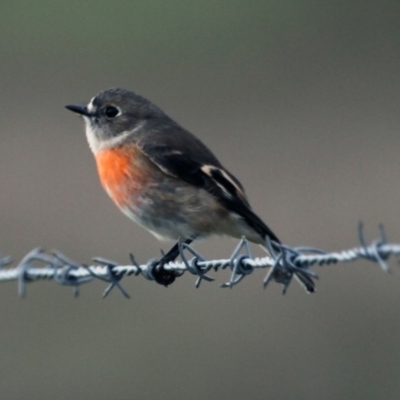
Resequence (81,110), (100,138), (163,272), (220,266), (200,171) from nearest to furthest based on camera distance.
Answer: (220,266)
(163,272)
(200,171)
(100,138)
(81,110)

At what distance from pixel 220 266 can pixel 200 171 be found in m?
2.07

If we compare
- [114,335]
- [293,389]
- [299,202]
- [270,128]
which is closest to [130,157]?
[293,389]

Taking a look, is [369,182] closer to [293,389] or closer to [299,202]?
[299,202]

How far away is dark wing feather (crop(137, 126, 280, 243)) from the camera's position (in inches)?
282

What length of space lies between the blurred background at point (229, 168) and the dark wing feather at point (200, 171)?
3.77m

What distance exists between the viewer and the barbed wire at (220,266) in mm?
4270

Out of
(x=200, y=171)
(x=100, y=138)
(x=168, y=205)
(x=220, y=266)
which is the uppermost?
(x=100, y=138)

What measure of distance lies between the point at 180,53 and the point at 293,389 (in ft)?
31.3

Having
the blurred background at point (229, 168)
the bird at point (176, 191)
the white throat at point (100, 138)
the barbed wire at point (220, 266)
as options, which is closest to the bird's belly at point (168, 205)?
the bird at point (176, 191)

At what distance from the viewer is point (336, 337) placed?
1143cm

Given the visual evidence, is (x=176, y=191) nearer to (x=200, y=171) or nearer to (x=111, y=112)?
(x=200, y=171)

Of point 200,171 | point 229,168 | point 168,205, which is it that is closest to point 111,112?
point 200,171

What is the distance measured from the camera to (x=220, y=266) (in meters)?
5.29

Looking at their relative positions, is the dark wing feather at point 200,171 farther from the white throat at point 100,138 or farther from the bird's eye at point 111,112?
the bird's eye at point 111,112
